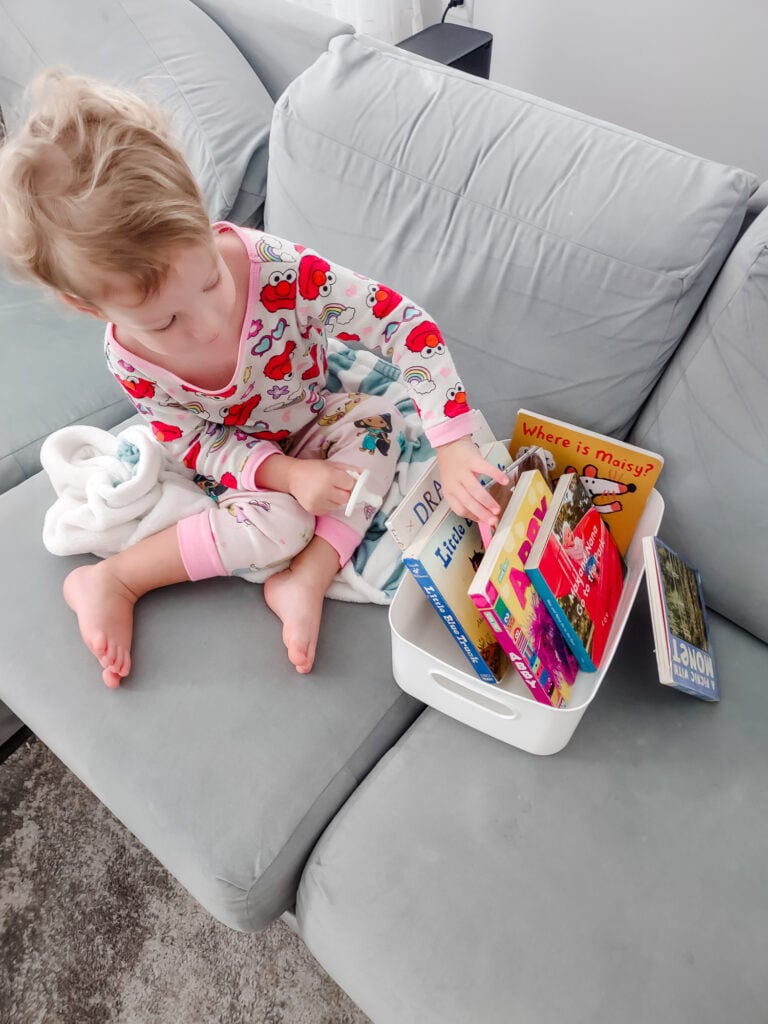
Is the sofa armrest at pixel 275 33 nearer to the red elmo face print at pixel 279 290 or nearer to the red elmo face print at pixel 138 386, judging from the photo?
the red elmo face print at pixel 279 290

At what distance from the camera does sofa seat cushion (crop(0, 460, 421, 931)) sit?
2.59ft

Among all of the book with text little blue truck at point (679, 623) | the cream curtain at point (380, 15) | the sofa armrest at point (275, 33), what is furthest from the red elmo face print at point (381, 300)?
the cream curtain at point (380, 15)

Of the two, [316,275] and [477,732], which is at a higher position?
[316,275]

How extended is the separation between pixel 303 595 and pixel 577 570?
34 centimetres

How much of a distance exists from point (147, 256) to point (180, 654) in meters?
0.48

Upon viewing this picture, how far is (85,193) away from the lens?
640mm

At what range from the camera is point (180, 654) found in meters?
0.91

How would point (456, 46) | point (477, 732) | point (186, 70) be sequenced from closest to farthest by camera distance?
point (477, 732) → point (186, 70) → point (456, 46)

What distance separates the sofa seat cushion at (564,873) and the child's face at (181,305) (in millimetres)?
526

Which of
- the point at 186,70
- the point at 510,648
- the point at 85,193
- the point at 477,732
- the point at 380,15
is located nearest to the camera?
the point at 85,193

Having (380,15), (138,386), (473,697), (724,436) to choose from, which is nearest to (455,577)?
(473,697)

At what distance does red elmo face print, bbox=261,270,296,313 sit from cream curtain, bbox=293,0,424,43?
1.06m

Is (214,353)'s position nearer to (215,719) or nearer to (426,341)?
(426,341)

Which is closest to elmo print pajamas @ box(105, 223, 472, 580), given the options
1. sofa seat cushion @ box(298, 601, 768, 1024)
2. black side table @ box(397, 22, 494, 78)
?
sofa seat cushion @ box(298, 601, 768, 1024)
